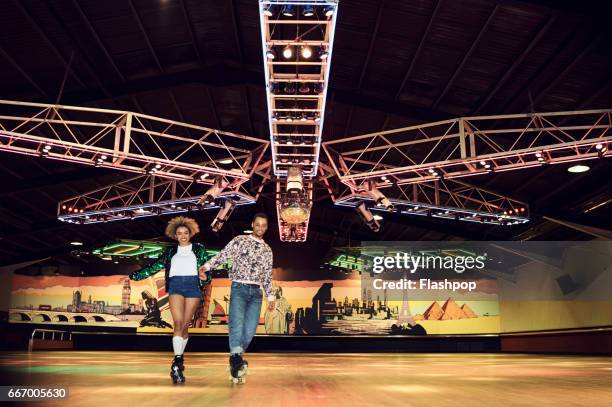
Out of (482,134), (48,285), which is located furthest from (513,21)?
(48,285)

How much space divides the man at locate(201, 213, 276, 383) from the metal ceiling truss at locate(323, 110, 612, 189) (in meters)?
9.17

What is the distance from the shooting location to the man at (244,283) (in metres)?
4.77

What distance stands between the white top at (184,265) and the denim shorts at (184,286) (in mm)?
38

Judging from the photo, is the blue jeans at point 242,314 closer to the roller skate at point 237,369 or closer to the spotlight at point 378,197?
the roller skate at point 237,369

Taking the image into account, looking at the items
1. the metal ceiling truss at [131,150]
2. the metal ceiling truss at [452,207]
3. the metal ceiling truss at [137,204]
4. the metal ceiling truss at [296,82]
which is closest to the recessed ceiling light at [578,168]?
the metal ceiling truss at [452,207]

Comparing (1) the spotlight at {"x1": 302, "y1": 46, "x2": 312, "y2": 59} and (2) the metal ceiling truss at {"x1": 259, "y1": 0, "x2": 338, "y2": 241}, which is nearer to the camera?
(2) the metal ceiling truss at {"x1": 259, "y1": 0, "x2": 338, "y2": 241}

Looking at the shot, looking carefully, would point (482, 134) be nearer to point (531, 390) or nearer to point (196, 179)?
point (196, 179)

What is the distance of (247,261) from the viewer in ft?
16.4

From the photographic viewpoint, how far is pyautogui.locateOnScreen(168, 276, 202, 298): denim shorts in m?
5.11

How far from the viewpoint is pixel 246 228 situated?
1113 inches

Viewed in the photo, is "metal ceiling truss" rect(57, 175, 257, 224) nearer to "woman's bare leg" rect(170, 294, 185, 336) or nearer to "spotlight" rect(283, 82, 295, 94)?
"spotlight" rect(283, 82, 295, 94)

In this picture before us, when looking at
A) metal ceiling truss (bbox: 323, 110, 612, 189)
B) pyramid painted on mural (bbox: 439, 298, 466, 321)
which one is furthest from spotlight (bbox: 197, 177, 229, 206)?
pyramid painted on mural (bbox: 439, 298, 466, 321)

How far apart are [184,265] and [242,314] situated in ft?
2.40

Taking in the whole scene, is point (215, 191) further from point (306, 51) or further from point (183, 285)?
point (183, 285)
